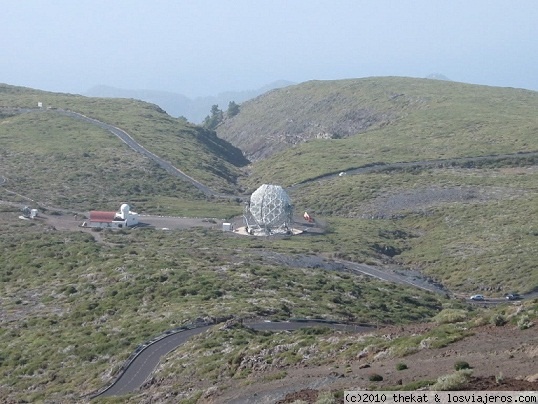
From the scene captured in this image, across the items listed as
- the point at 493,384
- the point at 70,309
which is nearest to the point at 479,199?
the point at 70,309

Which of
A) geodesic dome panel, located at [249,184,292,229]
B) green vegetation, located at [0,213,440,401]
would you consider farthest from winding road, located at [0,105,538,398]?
geodesic dome panel, located at [249,184,292,229]

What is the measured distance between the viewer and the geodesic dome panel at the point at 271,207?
81188 millimetres

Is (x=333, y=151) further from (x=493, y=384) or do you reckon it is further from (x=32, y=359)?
(x=493, y=384)

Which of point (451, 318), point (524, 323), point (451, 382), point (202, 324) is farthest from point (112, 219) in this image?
point (451, 382)

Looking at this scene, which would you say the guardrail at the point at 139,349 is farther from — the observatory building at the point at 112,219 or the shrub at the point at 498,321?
the observatory building at the point at 112,219

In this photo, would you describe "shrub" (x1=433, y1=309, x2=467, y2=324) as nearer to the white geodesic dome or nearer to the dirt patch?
the dirt patch

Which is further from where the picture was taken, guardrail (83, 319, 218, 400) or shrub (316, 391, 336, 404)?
guardrail (83, 319, 218, 400)

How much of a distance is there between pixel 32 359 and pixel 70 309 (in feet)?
27.7

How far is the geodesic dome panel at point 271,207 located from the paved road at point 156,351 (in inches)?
1480

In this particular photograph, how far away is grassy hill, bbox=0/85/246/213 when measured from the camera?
332ft

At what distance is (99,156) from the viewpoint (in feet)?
383

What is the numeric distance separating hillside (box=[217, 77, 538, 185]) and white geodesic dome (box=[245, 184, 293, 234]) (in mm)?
34969

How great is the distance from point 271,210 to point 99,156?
42.4 meters

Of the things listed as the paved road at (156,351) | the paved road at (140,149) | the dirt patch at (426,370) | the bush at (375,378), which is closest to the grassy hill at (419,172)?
the paved road at (140,149)
